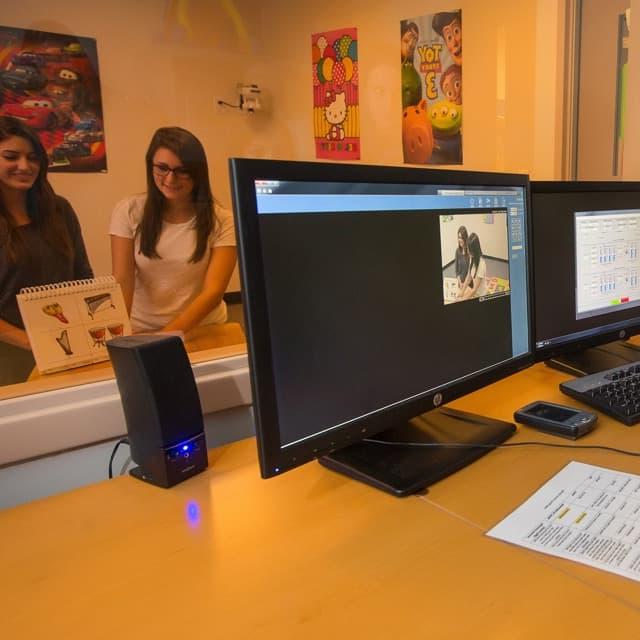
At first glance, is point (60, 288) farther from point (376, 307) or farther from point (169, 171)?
point (376, 307)

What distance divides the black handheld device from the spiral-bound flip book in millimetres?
824

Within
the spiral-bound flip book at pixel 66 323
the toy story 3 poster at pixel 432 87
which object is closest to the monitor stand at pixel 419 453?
the spiral-bound flip book at pixel 66 323

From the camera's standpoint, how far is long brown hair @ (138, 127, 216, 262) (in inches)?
59.5

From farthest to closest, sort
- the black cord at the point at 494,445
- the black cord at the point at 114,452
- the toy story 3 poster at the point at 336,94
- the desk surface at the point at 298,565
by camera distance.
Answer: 1. the toy story 3 poster at the point at 336,94
2. the black cord at the point at 114,452
3. the black cord at the point at 494,445
4. the desk surface at the point at 298,565

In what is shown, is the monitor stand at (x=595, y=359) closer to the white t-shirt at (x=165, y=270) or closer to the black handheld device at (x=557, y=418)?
the black handheld device at (x=557, y=418)

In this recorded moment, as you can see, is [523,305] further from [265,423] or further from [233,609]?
[233,609]

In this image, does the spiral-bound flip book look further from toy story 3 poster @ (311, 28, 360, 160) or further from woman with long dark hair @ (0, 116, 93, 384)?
toy story 3 poster @ (311, 28, 360, 160)

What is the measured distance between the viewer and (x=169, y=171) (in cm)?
157

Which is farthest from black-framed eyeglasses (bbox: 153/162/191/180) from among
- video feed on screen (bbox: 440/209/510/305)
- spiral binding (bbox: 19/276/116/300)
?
video feed on screen (bbox: 440/209/510/305)

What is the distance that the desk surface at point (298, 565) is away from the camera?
588mm

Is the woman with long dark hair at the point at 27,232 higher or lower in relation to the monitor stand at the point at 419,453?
higher

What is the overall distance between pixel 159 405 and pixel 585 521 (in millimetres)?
596

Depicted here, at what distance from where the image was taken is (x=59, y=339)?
1.21m

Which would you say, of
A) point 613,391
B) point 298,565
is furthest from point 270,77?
point 298,565
